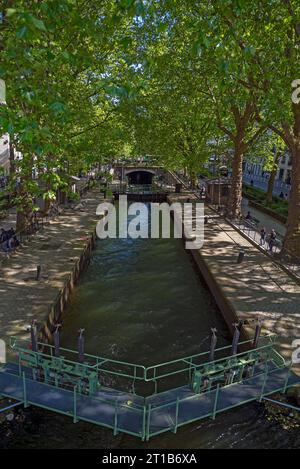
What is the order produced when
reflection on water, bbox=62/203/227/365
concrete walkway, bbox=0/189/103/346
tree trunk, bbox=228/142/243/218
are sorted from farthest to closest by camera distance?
tree trunk, bbox=228/142/243/218 < reflection on water, bbox=62/203/227/365 < concrete walkway, bbox=0/189/103/346

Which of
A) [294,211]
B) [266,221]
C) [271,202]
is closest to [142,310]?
[294,211]

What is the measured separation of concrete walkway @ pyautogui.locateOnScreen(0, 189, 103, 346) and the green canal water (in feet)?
5.01

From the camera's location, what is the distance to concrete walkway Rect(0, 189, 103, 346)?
531 inches

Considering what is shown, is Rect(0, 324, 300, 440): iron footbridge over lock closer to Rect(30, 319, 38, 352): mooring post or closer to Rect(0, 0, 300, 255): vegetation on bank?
Rect(30, 319, 38, 352): mooring post

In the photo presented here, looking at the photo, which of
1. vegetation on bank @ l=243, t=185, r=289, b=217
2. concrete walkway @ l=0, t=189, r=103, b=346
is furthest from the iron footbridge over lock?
vegetation on bank @ l=243, t=185, r=289, b=217

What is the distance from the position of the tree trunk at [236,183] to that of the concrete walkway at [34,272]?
11.8 m

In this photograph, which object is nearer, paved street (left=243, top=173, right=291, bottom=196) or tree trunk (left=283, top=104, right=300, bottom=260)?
tree trunk (left=283, top=104, right=300, bottom=260)

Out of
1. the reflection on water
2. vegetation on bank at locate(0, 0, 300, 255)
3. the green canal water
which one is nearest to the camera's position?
vegetation on bank at locate(0, 0, 300, 255)

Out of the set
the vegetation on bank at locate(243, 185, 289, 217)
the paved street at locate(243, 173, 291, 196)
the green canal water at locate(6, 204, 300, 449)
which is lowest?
the green canal water at locate(6, 204, 300, 449)

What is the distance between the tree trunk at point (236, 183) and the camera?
29.6 metres

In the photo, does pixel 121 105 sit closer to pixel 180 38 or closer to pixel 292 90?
pixel 180 38

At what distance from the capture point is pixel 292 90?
1569 cm

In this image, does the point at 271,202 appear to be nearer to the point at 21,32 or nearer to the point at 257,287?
the point at 257,287
